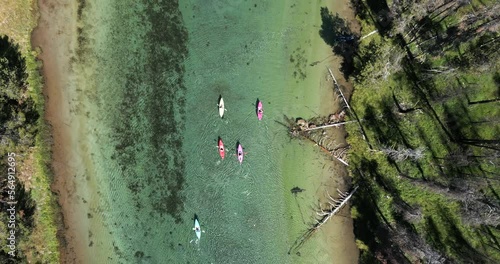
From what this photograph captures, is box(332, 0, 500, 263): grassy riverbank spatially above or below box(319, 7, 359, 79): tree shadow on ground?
below

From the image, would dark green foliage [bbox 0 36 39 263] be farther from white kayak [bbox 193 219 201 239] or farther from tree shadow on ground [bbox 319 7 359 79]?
tree shadow on ground [bbox 319 7 359 79]

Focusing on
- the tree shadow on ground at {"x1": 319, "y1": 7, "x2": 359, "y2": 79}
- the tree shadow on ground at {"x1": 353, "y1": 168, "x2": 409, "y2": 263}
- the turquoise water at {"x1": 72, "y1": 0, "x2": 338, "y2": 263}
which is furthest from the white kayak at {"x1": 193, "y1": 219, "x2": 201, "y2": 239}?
the tree shadow on ground at {"x1": 319, "y1": 7, "x2": 359, "y2": 79}

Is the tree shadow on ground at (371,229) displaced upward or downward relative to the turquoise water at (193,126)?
downward

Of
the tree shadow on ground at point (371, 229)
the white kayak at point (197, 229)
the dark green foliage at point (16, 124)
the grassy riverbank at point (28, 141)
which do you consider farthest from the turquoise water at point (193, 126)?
the tree shadow on ground at point (371, 229)

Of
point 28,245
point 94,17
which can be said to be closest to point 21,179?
point 28,245

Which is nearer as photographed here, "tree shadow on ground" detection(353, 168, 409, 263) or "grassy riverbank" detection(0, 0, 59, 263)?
"grassy riverbank" detection(0, 0, 59, 263)

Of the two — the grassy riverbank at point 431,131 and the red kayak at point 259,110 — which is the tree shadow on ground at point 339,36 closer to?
the grassy riverbank at point 431,131

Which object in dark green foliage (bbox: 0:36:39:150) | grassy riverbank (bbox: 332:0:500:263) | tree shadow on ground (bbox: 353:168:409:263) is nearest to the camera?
dark green foliage (bbox: 0:36:39:150)
